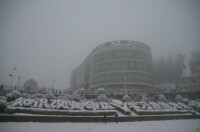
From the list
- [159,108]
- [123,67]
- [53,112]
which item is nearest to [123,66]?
[123,67]

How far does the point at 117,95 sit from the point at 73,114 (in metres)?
14.5

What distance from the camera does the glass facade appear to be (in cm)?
6359

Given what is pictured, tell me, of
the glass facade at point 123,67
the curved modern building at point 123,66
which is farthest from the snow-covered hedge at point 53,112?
the glass facade at point 123,67

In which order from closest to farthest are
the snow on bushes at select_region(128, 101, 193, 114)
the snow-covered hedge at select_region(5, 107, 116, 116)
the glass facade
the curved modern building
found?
the snow-covered hedge at select_region(5, 107, 116, 116)
the snow on bushes at select_region(128, 101, 193, 114)
the curved modern building
the glass facade

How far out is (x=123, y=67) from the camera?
64.6 m

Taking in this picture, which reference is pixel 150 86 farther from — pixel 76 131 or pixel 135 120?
pixel 76 131

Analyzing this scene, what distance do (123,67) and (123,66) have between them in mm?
319

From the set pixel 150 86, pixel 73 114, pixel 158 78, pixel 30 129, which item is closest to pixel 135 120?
pixel 73 114

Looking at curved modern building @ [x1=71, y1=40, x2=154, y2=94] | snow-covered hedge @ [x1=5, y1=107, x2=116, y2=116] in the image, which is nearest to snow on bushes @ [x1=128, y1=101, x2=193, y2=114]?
snow-covered hedge @ [x1=5, y1=107, x2=116, y2=116]

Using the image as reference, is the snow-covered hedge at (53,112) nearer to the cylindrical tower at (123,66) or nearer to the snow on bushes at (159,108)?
the snow on bushes at (159,108)

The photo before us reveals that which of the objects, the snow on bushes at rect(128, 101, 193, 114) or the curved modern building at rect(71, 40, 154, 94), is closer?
the snow on bushes at rect(128, 101, 193, 114)

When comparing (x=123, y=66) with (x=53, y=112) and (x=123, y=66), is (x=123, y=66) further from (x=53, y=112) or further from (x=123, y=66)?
(x=53, y=112)

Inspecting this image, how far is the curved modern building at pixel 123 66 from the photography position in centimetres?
6322

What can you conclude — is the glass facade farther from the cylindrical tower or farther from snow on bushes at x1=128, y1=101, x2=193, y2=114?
snow on bushes at x1=128, y1=101, x2=193, y2=114
